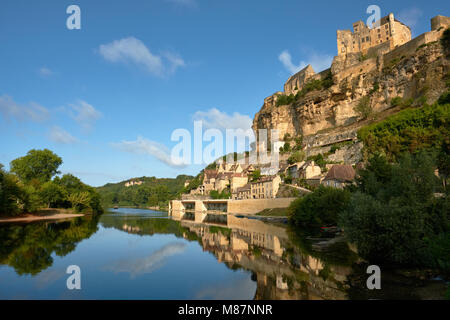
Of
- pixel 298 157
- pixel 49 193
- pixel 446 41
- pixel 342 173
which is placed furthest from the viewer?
pixel 298 157

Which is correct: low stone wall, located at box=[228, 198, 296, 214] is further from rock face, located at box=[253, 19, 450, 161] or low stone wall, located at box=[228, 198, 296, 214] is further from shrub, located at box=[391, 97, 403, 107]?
shrub, located at box=[391, 97, 403, 107]

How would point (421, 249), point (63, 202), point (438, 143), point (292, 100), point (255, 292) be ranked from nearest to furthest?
point (255, 292), point (421, 249), point (438, 143), point (63, 202), point (292, 100)

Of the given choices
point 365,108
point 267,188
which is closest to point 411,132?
point 365,108

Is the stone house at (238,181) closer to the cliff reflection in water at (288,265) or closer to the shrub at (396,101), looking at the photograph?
the shrub at (396,101)

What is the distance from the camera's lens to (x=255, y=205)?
1795 inches

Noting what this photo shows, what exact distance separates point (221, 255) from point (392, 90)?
45.2 m

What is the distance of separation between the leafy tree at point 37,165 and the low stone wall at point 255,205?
36985 millimetres

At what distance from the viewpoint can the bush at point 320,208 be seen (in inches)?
979

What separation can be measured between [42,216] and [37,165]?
16084mm

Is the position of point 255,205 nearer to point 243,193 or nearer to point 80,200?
point 243,193

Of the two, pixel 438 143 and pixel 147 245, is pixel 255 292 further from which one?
pixel 438 143

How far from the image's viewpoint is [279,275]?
38.0 feet
